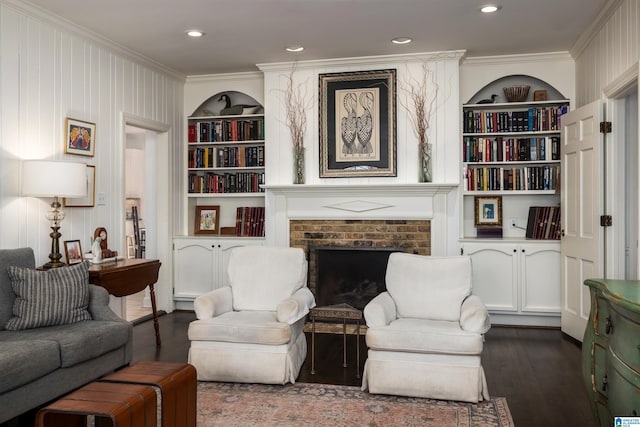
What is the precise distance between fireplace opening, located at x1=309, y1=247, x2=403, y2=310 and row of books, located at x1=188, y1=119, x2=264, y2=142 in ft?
5.08

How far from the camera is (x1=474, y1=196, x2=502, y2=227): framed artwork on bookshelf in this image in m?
5.61

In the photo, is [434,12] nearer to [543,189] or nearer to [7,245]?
[543,189]

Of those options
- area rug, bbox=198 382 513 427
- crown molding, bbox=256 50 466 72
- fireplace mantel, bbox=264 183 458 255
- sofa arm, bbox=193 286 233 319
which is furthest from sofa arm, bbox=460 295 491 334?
crown molding, bbox=256 50 466 72

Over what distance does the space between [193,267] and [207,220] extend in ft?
2.12

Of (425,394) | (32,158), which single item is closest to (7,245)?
(32,158)

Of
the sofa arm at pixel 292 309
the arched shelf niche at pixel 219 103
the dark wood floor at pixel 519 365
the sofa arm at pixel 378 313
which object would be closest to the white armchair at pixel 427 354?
the sofa arm at pixel 378 313

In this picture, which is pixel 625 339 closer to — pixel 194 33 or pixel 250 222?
pixel 194 33

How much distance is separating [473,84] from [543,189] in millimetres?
1292

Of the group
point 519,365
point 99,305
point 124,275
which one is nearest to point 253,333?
point 99,305

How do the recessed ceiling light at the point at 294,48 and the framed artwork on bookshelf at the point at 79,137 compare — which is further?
the recessed ceiling light at the point at 294,48

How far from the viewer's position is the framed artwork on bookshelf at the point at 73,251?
4.26 meters

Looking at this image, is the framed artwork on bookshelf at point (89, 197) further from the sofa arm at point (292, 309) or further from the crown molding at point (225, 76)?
the sofa arm at point (292, 309)

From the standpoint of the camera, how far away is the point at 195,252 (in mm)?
6004

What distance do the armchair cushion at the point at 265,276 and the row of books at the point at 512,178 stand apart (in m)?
2.28
